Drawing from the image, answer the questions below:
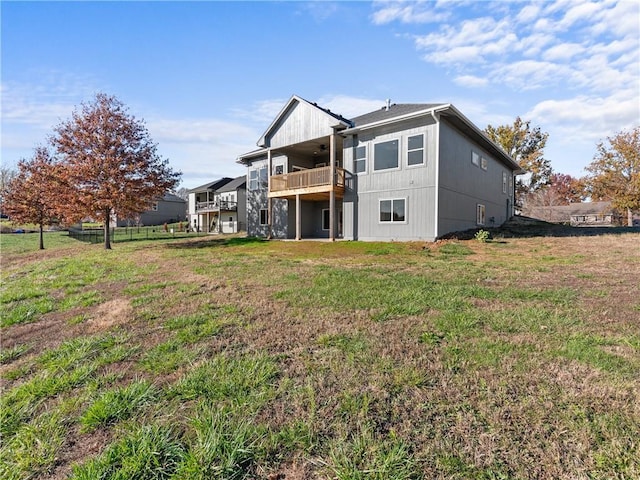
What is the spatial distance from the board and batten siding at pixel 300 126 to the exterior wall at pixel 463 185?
5.74 m

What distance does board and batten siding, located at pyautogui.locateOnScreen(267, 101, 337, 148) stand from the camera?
16.3 m

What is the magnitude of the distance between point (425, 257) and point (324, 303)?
6227mm

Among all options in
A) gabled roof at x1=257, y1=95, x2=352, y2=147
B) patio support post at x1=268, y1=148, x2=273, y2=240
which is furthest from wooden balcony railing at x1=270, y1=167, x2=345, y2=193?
gabled roof at x1=257, y1=95, x2=352, y2=147

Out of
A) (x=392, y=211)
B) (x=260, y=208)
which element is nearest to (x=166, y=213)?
(x=260, y=208)

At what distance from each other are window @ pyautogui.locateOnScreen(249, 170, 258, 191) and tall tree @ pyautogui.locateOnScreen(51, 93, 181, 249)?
648cm

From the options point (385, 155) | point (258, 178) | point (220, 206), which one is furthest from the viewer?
point (220, 206)

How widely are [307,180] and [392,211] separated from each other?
15.8 feet

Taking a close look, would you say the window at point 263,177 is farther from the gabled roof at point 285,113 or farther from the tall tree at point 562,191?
the tall tree at point 562,191

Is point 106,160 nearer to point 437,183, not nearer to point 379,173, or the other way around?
point 379,173

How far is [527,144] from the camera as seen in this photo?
3450 cm

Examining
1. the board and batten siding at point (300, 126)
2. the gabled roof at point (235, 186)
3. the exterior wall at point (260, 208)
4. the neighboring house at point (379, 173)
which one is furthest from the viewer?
the gabled roof at point (235, 186)

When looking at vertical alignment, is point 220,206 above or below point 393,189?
above

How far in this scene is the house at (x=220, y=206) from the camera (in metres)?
32.8

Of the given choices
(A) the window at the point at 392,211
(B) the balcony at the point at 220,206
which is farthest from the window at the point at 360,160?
(B) the balcony at the point at 220,206
